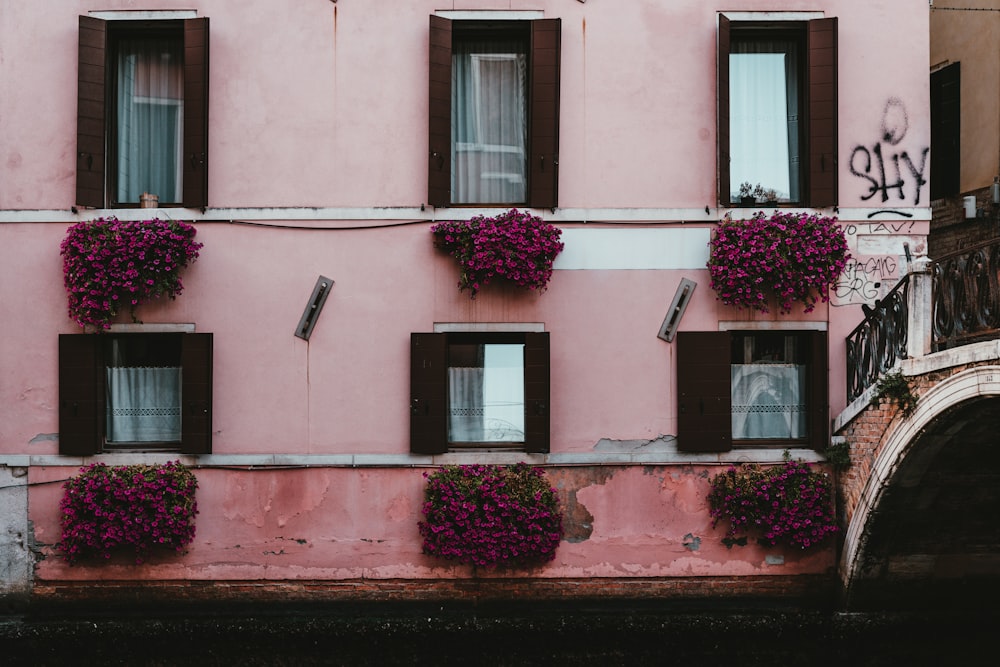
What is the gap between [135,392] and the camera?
871cm

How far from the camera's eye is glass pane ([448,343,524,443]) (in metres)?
8.69

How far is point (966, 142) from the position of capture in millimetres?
10211

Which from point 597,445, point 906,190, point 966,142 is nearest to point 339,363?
point 597,445

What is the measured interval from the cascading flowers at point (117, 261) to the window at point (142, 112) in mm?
356

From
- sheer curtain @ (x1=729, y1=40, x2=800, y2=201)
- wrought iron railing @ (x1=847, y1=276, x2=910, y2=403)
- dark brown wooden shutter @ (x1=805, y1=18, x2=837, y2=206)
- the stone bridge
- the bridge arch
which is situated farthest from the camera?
sheer curtain @ (x1=729, y1=40, x2=800, y2=201)

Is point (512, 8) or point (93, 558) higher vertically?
point (512, 8)

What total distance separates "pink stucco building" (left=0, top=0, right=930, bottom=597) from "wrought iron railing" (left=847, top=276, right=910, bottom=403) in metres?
0.22

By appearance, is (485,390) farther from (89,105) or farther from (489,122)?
(89,105)

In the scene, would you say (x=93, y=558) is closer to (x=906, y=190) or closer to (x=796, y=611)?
(x=796, y=611)

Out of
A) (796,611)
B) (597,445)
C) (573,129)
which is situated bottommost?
(796,611)

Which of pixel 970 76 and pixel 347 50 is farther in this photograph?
pixel 970 76

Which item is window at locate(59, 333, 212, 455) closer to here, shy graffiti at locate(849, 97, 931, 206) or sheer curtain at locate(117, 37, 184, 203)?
sheer curtain at locate(117, 37, 184, 203)

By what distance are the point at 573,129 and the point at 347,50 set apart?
2.06 m

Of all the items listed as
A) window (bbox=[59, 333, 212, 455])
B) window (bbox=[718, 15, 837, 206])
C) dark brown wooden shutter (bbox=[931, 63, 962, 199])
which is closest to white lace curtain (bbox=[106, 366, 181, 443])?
window (bbox=[59, 333, 212, 455])
